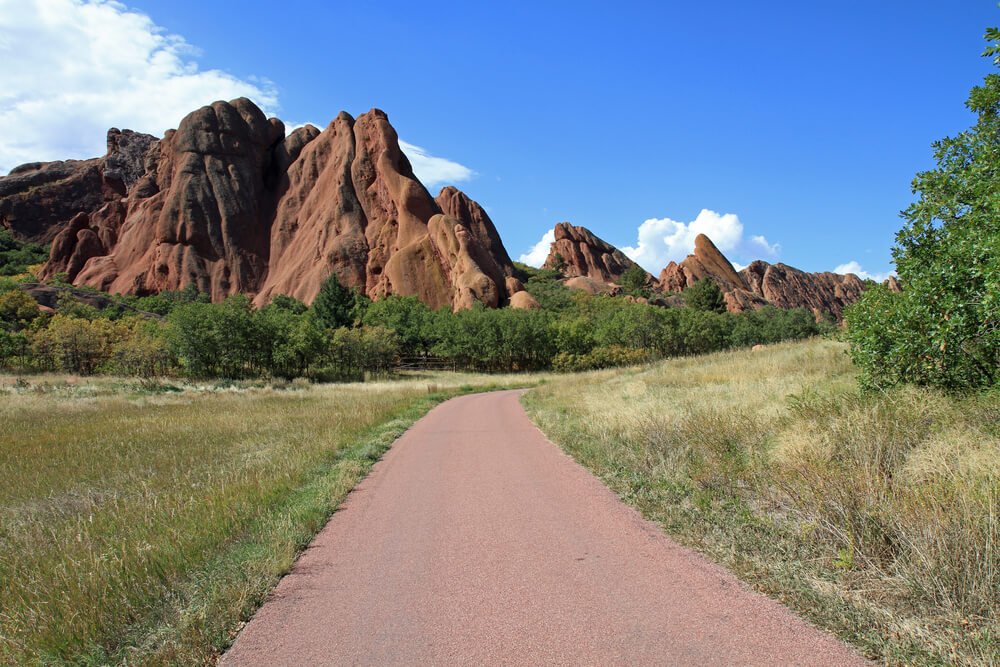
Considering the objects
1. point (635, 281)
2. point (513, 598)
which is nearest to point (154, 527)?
point (513, 598)

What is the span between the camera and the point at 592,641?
3.73 metres

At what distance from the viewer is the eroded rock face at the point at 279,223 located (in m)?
93.9

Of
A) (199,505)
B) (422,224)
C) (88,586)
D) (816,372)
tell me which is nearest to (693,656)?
(88,586)

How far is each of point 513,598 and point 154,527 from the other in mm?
4560

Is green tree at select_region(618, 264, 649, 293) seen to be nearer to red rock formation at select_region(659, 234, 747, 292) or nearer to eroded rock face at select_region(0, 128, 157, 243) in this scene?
red rock formation at select_region(659, 234, 747, 292)

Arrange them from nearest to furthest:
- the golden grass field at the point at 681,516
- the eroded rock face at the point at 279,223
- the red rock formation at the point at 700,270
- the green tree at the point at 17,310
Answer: the golden grass field at the point at 681,516, the green tree at the point at 17,310, the eroded rock face at the point at 279,223, the red rock formation at the point at 700,270

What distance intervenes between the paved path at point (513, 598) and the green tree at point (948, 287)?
4685 millimetres

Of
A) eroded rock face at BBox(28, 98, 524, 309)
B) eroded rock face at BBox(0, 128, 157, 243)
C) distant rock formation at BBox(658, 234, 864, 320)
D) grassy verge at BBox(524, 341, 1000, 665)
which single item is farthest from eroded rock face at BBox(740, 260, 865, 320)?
eroded rock face at BBox(0, 128, 157, 243)

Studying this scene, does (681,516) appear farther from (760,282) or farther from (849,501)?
(760,282)

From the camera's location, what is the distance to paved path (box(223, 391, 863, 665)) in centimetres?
363

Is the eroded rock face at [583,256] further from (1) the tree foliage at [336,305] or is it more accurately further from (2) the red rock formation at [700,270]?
(1) the tree foliage at [336,305]

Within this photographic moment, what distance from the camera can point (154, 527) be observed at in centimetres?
658

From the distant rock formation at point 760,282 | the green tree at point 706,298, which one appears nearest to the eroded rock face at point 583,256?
the distant rock formation at point 760,282

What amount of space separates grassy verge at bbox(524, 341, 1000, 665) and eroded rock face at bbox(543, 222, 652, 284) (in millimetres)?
142689
